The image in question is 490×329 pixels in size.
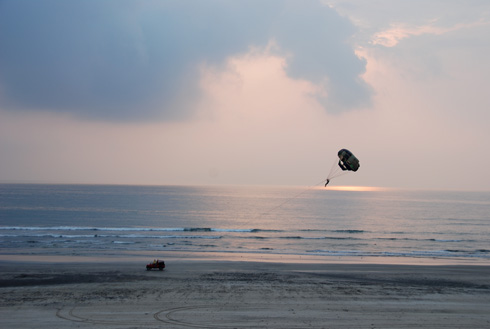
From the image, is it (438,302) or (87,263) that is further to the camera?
(87,263)

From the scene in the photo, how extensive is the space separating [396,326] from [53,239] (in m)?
43.4

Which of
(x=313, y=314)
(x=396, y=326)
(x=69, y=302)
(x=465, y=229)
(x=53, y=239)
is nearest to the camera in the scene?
(x=396, y=326)

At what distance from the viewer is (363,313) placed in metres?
21.0

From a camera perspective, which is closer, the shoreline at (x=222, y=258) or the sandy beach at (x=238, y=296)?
the sandy beach at (x=238, y=296)

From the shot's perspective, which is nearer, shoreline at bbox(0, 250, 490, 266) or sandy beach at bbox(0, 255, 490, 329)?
sandy beach at bbox(0, 255, 490, 329)

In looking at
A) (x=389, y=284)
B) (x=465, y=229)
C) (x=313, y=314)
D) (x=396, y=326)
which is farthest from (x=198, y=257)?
(x=465, y=229)

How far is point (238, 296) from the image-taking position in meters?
23.8

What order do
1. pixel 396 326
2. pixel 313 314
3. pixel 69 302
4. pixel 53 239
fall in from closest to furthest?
pixel 396 326
pixel 313 314
pixel 69 302
pixel 53 239

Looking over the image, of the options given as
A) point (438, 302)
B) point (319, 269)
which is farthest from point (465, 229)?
point (438, 302)

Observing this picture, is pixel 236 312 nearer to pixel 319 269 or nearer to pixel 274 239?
pixel 319 269

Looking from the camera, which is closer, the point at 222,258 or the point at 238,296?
the point at 238,296

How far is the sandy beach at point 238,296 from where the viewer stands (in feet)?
64.4

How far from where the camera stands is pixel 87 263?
34.9m

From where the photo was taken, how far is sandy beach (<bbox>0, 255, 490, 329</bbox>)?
1962cm
